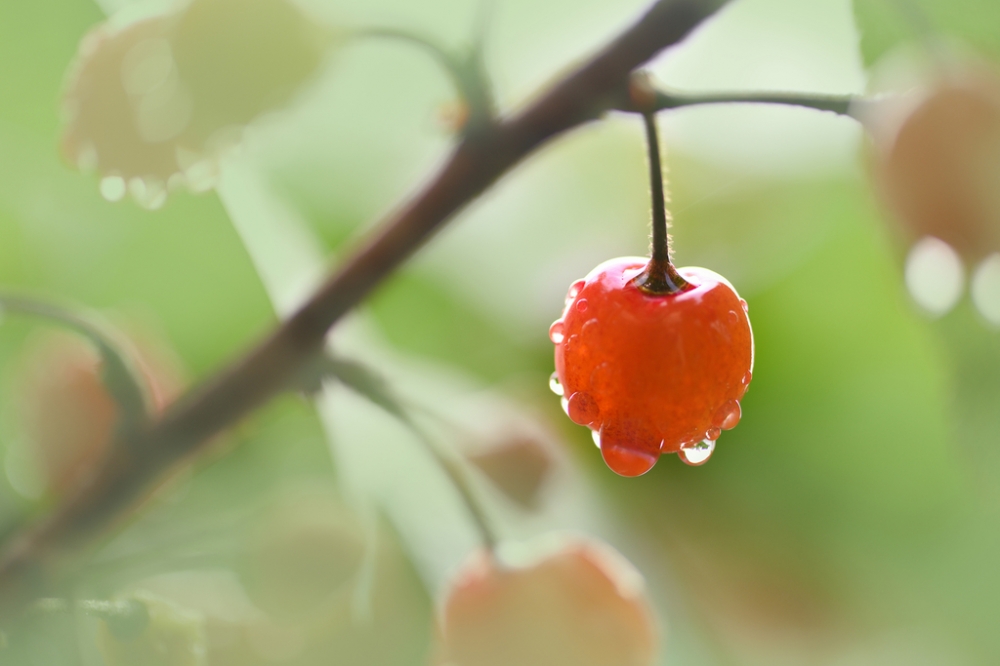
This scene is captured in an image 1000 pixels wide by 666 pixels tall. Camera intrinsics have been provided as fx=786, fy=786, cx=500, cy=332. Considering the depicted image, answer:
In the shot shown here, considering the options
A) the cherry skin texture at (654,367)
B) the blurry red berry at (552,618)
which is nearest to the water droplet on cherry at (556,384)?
the cherry skin texture at (654,367)

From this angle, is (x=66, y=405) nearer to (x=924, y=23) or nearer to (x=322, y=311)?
(x=322, y=311)

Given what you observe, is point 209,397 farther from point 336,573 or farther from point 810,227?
point 810,227

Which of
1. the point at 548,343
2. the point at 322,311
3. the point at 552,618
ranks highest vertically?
the point at 322,311

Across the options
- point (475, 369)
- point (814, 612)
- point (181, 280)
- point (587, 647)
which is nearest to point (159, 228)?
point (181, 280)

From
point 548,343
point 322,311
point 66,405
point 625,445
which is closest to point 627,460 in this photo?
point 625,445

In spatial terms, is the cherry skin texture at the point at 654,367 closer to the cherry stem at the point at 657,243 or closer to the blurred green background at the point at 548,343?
the cherry stem at the point at 657,243

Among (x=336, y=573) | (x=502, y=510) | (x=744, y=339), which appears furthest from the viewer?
(x=502, y=510)

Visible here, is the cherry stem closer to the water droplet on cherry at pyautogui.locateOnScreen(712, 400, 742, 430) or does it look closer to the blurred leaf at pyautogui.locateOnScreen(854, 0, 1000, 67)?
the water droplet on cherry at pyautogui.locateOnScreen(712, 400, 742, 430)
